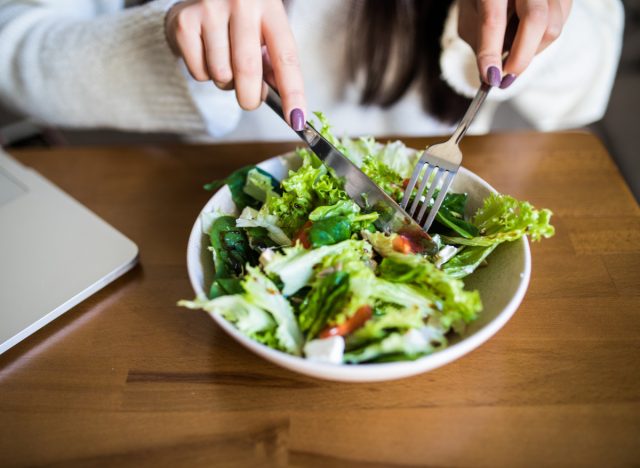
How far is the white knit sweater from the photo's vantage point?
1.37 metres

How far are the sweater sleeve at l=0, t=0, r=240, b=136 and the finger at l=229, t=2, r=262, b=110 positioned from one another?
46 centimetres

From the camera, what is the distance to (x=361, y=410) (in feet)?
2.42

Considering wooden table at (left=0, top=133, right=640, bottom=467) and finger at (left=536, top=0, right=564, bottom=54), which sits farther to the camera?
finger at (left=536, top=0, right=564, bottom=54)

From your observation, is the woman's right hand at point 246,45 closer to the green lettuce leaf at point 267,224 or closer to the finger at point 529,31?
the green lettuce leaf at point 267,224

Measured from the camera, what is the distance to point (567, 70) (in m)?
1.57

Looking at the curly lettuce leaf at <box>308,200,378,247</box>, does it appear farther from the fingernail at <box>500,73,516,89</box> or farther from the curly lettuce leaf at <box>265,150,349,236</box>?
the fingernail at <box>500,73,516,89</box>

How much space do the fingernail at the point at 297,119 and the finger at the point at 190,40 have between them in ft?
0.83

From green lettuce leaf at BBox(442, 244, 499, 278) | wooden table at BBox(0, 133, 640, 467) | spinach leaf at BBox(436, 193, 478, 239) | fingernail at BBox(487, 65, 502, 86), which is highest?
fingernail at BBox(487, 65, 502, 86)

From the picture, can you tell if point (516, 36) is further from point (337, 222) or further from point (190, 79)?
point (190, 79)

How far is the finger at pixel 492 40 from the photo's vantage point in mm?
931

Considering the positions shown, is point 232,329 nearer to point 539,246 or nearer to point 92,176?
point 539,246

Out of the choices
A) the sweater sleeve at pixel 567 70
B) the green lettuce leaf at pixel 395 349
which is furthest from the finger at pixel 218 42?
the sweater sleeve at pixel 567 70

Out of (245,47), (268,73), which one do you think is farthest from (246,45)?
(268,73)

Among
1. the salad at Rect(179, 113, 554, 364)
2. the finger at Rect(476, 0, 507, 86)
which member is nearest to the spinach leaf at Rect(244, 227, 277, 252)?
the salad at Rect(179, 113, 554, 364)
